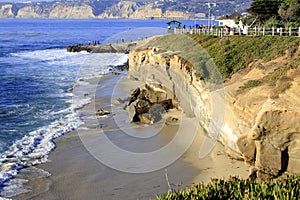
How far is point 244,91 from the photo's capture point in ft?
53.9

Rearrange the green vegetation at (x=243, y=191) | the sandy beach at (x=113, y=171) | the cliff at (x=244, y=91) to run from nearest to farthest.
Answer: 1. the green vegetation at (x=243, y=191)
2. the cliff at (x=244, y=91)
3. the sandy beach at (x=113, y=171)

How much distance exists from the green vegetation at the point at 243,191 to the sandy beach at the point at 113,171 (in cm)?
343

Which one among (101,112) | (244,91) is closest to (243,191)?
(244,91)

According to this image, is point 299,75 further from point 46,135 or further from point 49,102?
point 49,102

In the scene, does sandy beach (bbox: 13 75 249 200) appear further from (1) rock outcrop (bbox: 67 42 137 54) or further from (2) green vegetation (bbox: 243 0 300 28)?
(1) rock outcrop (bbox: 67 42 137 54)

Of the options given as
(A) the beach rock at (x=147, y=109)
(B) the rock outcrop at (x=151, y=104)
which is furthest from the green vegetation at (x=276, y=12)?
(A) the beach rock at (x=147, y=109)

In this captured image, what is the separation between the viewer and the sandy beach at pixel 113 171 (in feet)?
45.5

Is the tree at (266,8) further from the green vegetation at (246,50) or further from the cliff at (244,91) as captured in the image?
the green vegetation at (246,50)

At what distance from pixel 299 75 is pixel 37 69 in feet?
125

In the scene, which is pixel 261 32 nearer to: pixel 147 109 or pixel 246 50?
pixel 246 50

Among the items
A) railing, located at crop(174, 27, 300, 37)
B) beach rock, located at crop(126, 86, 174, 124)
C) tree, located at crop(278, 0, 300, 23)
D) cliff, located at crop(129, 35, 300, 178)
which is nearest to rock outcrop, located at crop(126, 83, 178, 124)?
beach rock, located at crop(126, 86, 174, 124)

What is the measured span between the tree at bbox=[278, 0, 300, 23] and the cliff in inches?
203

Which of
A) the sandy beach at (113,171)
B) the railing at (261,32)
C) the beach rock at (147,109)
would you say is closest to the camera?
the sandy beach at (113,171)

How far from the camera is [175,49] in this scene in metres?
31.0
